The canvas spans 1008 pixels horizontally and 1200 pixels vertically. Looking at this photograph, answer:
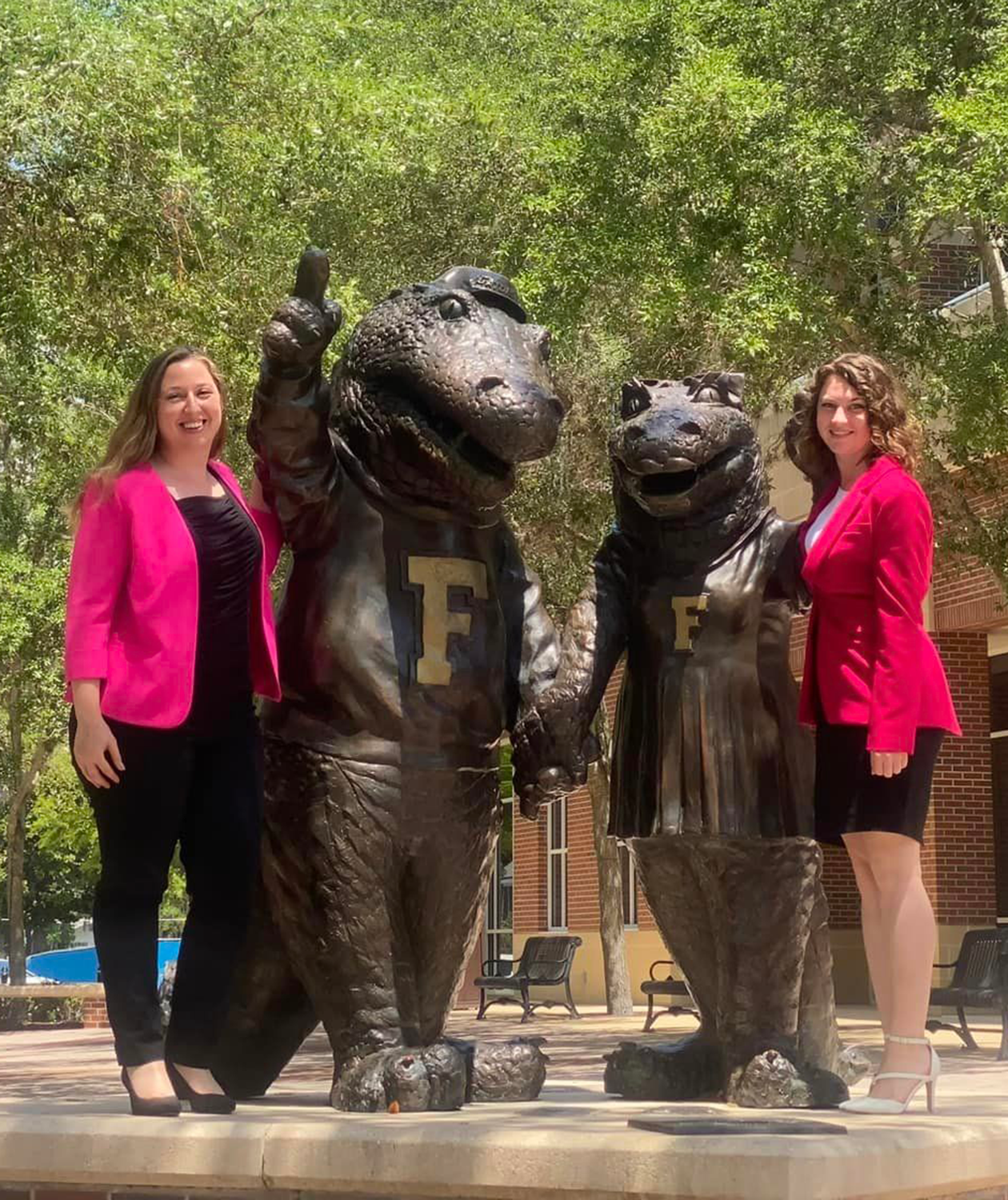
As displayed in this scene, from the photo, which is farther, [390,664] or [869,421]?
[869,421]

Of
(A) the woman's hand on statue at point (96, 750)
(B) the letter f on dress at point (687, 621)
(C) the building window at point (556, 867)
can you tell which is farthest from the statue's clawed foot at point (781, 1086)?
(C) the building window at point (556, 867)

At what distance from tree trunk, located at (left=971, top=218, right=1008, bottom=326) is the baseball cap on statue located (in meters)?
8.02

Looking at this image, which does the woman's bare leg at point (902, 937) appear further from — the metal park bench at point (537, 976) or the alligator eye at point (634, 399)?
the metal park bench at point (537, 976)

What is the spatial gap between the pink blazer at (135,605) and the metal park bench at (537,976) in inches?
612

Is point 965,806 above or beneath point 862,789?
above

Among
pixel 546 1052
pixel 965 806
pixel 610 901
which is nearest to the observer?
pixel 546 1052

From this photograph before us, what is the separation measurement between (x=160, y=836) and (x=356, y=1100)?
0.71 metres

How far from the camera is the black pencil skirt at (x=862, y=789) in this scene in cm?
438

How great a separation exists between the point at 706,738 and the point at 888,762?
432 mm

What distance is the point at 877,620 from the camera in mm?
4418

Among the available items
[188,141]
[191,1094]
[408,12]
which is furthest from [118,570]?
[408,12]

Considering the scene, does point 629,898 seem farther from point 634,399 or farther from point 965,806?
point 634,399

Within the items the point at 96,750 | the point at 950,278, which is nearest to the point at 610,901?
the point at 950,278

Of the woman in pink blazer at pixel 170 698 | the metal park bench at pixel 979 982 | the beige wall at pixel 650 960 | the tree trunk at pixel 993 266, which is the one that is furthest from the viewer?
the beige wall at pixel 650 960
